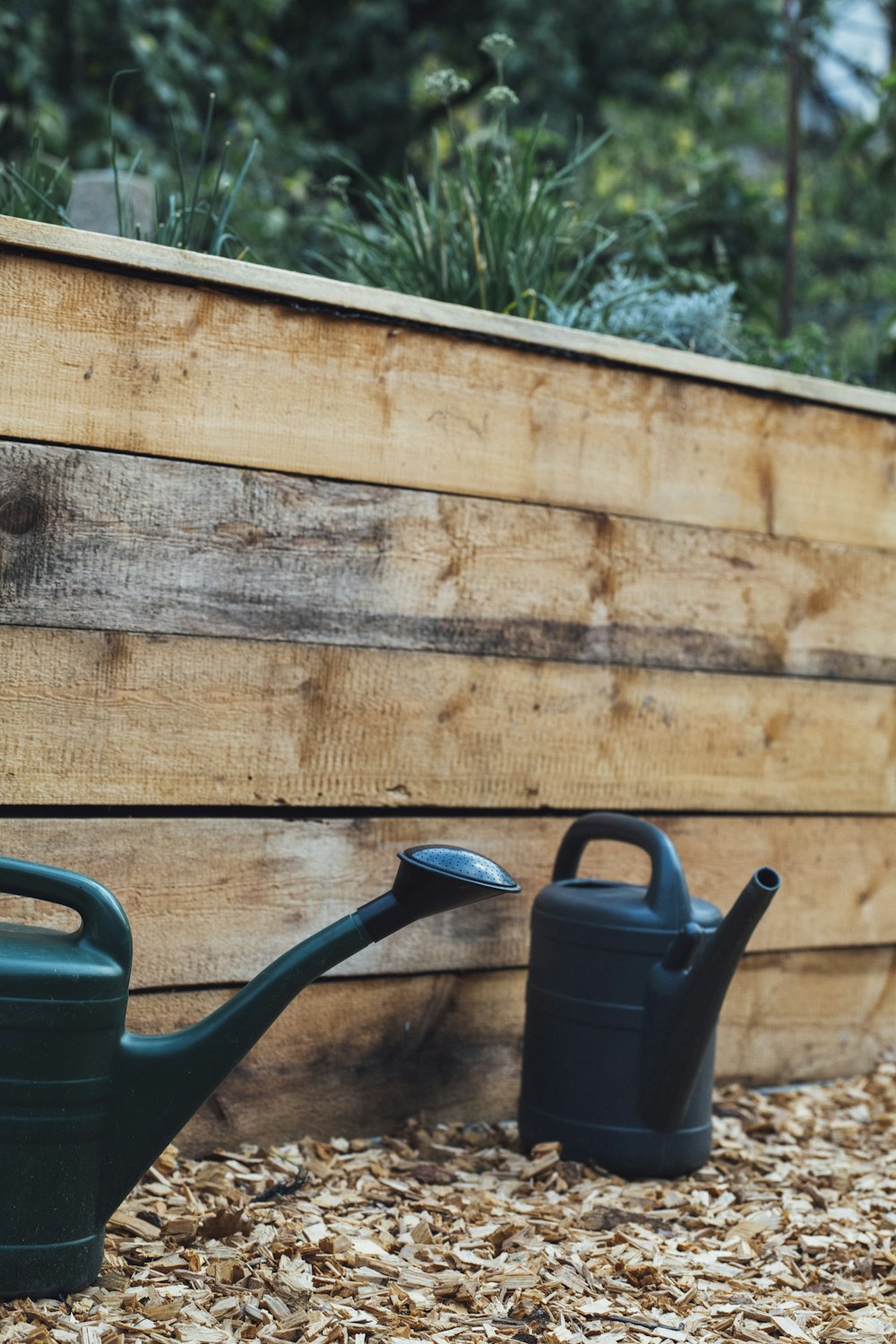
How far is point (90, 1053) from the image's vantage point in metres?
1.13

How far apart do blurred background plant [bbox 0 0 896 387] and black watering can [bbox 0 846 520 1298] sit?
102cm

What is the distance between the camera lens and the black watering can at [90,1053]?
1.10 m

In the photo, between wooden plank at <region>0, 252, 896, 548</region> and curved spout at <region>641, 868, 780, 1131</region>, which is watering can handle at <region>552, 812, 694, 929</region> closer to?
curved spout at <region>641, 868, 780, 1131</region>

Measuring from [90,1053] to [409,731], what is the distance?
25.5 inches

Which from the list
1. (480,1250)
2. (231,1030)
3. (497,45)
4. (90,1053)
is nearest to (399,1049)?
(480,1250)

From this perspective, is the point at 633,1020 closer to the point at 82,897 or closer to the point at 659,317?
the point at 82,897

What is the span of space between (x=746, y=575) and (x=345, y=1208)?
1.09m

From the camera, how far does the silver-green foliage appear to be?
2070mm

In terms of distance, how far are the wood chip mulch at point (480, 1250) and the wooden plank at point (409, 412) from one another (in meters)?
0.86

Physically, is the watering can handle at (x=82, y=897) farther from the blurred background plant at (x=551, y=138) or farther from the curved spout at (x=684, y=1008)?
the blurred background plant at (x=551, y=138)

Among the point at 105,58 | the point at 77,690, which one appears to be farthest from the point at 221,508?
the point at 105,58

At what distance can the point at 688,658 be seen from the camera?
6.18 feet

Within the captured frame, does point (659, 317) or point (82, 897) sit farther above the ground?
point (659, 317)

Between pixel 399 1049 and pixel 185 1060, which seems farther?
pixel 399 1049
